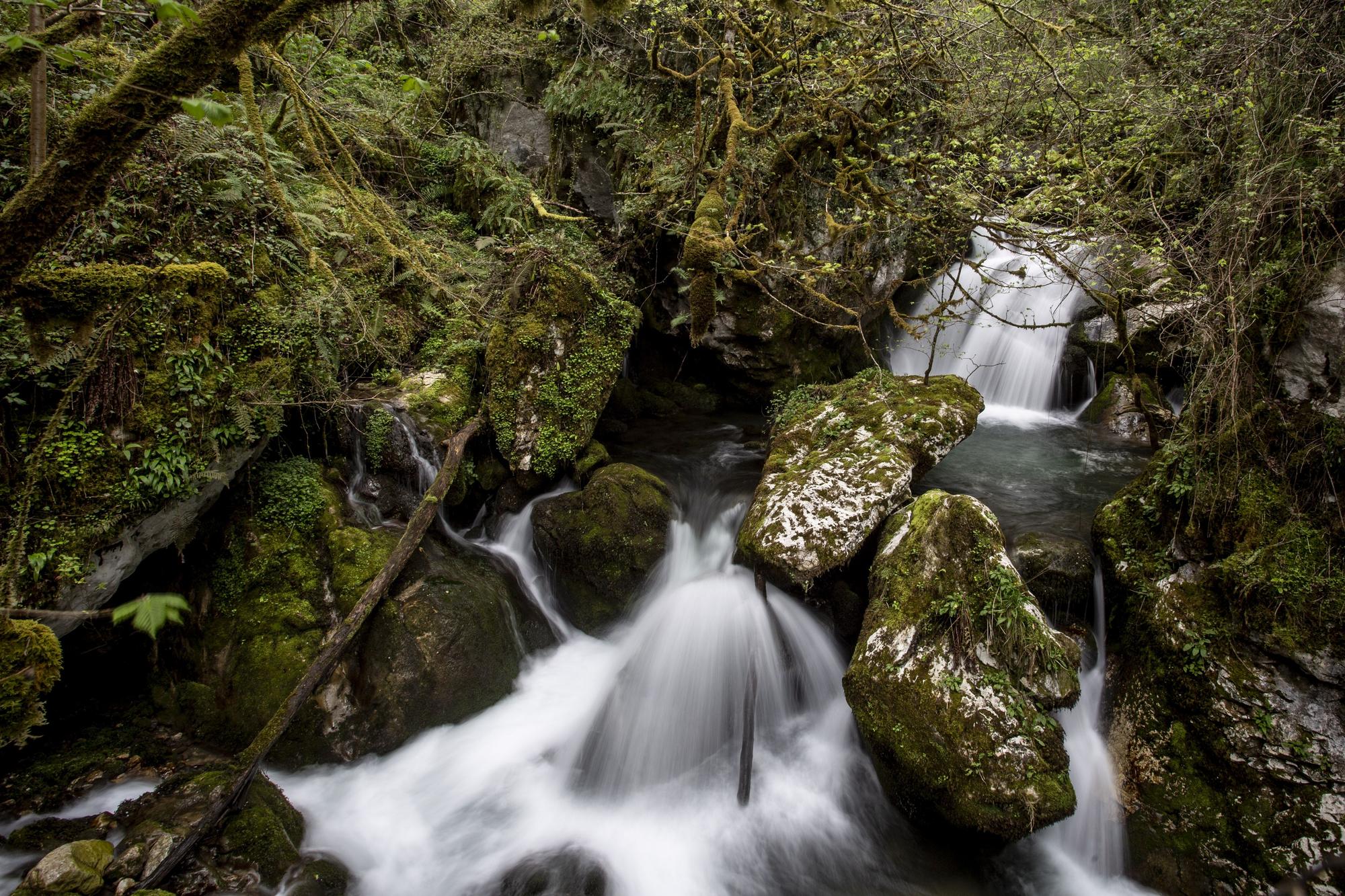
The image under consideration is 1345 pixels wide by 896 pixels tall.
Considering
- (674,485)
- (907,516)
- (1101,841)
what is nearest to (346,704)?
(674,485)

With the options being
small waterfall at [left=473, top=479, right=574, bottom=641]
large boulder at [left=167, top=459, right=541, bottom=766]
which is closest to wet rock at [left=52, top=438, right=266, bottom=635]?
large boulder at [left=167, top=459, right=541, bottom=766]

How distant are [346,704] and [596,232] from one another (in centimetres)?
779

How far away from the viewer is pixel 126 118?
189 centimetres

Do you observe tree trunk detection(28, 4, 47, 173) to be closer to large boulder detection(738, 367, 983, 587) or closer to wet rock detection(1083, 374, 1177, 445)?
large boulder detection(738, 367, 983, 587)

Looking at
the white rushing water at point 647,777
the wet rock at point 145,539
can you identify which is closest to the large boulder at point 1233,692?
the white rushing water at point 647,777

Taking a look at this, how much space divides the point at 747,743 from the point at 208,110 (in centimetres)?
524

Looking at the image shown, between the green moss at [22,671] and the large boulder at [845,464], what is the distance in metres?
5.08

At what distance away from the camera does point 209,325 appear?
15.5ft

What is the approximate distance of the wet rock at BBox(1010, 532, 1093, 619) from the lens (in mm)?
5539

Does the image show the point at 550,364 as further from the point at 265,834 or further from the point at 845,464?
the point at 265,834

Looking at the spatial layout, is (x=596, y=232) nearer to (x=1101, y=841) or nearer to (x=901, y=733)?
(x=901, y=733)

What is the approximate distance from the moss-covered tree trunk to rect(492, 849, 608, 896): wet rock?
456 centimetres

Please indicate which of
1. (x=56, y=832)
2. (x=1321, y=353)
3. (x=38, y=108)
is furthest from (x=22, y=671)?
(x=1321, y=353)

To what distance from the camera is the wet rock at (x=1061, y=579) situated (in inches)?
218
